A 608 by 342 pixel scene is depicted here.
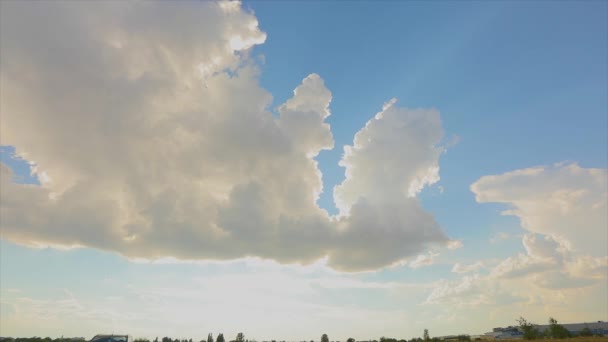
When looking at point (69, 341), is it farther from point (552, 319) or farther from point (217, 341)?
point (552, 319)

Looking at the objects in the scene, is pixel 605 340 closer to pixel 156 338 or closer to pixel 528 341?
pixel 528 341

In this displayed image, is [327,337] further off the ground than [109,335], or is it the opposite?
[109,335]

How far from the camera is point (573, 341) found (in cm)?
8206

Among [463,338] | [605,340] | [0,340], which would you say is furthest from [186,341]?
[605,340]

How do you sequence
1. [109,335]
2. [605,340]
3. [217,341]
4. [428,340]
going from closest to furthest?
[109,335], [605,340], [217,341], [428,340]

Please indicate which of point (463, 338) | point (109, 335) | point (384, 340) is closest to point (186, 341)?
point (109, 335)

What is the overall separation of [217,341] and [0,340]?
4947 cm

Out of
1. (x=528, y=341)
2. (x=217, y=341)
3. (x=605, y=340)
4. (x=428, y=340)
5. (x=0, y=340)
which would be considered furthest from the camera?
(x=428, y=340)

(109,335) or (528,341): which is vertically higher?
(109,335)

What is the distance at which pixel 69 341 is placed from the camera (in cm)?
9238

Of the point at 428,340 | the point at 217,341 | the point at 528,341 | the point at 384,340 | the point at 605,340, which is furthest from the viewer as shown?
the point at 384,340

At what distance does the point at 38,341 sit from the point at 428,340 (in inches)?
3952

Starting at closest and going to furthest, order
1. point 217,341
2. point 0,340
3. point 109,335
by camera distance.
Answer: point 109,335 < point 0,340 < point 217,341

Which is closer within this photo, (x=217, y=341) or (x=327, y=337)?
(x=217, y=341)
